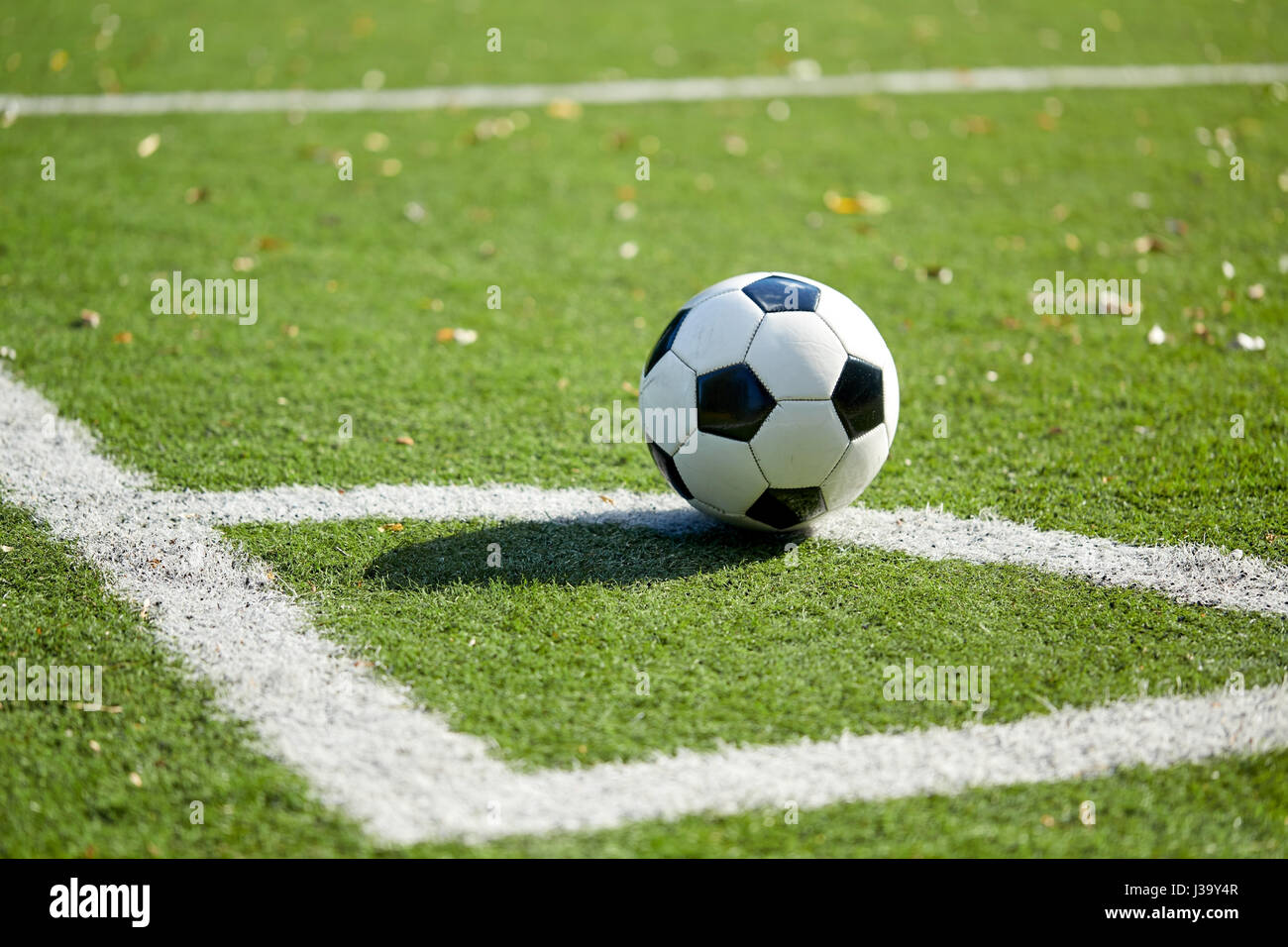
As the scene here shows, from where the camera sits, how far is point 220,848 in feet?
8.92

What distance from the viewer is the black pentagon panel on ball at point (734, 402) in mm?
3738

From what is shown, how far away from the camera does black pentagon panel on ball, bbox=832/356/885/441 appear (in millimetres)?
3793

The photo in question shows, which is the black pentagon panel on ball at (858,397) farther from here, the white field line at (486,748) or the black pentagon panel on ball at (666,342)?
the white field line at (486,748)

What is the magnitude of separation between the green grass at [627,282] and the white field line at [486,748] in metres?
0.94

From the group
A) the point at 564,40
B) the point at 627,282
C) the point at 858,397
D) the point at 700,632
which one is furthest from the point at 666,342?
the point at 564,40

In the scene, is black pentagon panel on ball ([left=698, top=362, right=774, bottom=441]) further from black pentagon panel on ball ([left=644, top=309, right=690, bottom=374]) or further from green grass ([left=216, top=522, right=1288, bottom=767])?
green grass ([left=216, top=522, right=1288, bottom=767])

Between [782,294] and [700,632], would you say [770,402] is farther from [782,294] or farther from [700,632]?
[700,632]

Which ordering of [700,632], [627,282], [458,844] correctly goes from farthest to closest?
[627,282]
[700,632]
[458,844]

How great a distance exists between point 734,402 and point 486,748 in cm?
141

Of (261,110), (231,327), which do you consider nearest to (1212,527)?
(231,327)

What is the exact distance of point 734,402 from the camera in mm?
3754

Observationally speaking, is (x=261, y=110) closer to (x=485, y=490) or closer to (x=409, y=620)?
(x=485, y=490)

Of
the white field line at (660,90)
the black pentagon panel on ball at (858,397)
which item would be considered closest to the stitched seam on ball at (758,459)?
the black pentagon panel on ball at (858,397)

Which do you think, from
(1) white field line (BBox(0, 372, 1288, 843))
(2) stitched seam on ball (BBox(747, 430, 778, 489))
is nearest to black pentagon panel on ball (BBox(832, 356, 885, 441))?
(2) stitched seam on ball (BBox(747, 430, 778, 489))
